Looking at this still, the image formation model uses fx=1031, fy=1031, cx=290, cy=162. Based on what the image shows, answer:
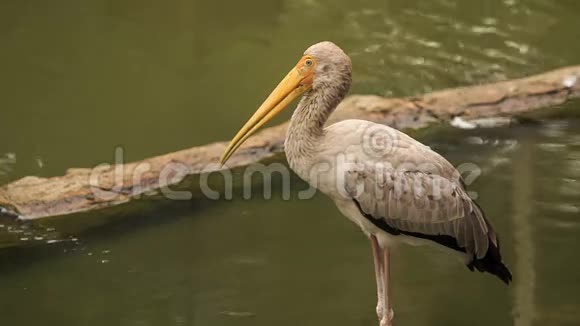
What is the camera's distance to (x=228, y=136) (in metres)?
7.71

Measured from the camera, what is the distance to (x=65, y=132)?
805cm

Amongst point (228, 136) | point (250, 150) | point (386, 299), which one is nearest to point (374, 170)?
point (386, 299)

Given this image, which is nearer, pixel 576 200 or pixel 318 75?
pixel 318 75

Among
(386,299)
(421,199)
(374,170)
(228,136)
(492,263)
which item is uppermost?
(374,170)

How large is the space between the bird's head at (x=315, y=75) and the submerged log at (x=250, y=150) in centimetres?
186

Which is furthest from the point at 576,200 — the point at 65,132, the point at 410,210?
the point at 65,132

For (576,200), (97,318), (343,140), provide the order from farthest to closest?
(576,200), (97,318), (343,140)

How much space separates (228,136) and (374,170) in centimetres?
299

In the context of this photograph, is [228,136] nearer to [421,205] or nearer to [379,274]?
[379,274]

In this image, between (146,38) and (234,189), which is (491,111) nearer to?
(234,189)

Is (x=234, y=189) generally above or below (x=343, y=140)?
below

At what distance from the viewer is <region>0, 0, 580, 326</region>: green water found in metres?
5.65

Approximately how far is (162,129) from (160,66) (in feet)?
4.34

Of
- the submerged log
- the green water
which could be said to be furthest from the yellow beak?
the submerged log
